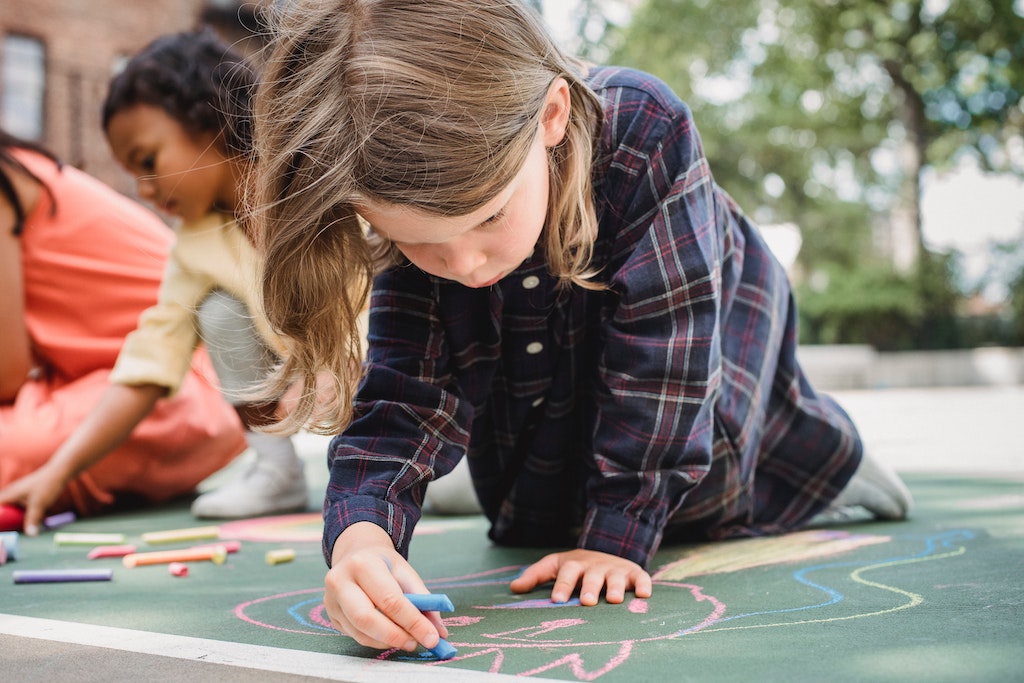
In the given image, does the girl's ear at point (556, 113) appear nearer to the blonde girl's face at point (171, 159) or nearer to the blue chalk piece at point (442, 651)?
the blue chalk piece at point (442, 651)

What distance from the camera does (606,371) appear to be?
1.67 meters

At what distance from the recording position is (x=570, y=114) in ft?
5.01

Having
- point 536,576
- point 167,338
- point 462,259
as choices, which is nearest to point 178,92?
point 167,338

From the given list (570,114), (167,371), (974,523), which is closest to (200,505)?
(167,371)

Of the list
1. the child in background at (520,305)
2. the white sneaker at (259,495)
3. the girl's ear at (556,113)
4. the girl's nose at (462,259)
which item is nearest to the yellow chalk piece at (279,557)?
the child in background at (520,305)

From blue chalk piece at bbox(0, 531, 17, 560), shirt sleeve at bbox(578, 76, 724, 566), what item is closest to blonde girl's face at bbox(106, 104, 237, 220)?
blue chalk piece at bbox(0, 531, 17, 560)

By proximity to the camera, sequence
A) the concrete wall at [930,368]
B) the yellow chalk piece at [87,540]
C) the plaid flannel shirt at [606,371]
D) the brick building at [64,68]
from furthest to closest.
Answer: the brick building at [64,68] → the concrete wall at [930,368] → the yellow chalk piece at [87,540] → the plaid flannel shirt at [606,371]

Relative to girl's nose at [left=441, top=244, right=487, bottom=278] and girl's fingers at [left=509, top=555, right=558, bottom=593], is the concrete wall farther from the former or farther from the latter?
girl's nose at [left=441, top=244, right=487, bottom=278]

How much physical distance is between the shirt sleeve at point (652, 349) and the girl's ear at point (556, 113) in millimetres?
193

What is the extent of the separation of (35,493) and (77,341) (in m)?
0.56

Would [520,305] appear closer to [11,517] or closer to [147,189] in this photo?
[147,189]

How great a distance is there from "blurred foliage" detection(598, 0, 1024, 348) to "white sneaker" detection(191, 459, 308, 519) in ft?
33.0

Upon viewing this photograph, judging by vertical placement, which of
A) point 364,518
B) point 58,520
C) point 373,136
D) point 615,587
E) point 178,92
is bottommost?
point 58,520

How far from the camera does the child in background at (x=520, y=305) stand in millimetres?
1279
